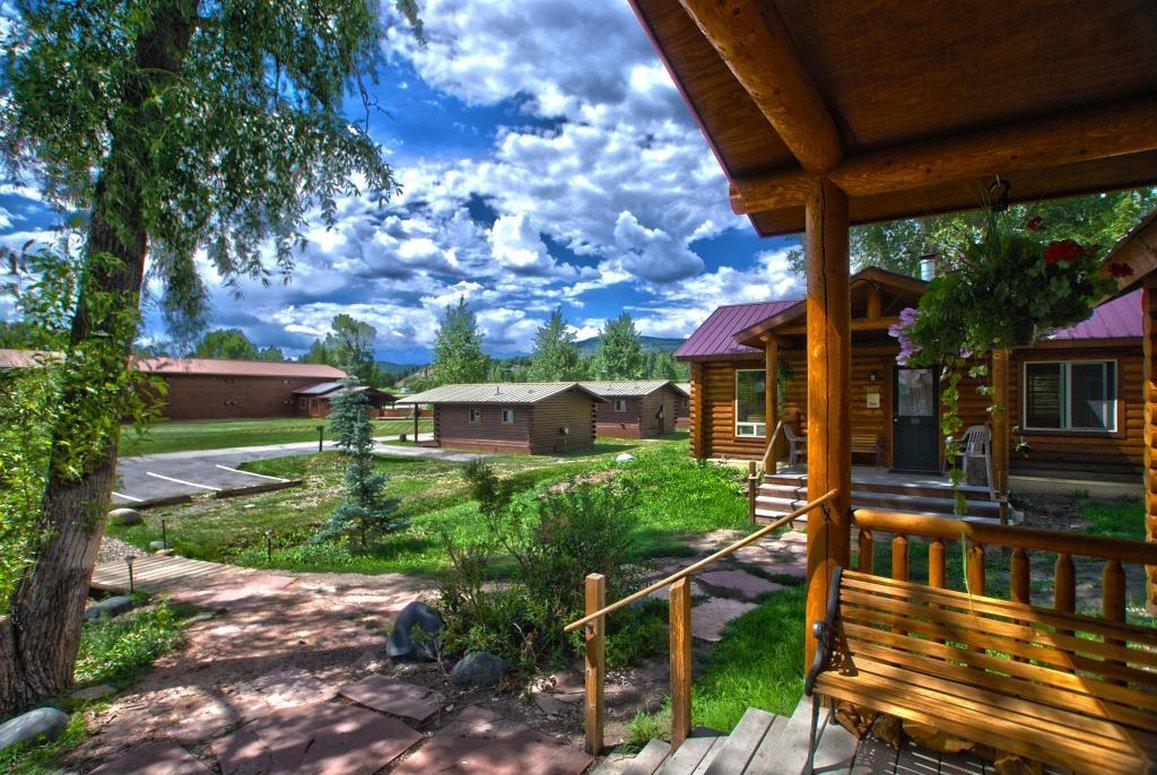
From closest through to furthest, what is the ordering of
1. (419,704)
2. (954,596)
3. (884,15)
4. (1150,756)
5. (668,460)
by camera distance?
(1150,756) → (884,15) → (954,596) → (419,704) → (668,460)

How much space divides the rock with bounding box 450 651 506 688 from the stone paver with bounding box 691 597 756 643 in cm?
151

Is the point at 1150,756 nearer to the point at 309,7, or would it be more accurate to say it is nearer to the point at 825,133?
the point at 825,133

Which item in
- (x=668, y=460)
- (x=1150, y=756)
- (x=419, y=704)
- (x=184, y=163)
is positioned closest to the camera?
(x=1150, y=756)

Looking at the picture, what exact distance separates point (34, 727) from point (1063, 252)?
604cm

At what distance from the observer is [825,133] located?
238 centimetres

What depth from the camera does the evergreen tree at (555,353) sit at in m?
43.4

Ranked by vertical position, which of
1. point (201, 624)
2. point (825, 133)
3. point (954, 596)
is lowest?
point (201, 624)

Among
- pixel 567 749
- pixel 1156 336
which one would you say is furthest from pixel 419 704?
pixel 1156 336

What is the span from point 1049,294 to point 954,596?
4.22 ft

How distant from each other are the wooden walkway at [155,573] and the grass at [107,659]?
1.00 meters

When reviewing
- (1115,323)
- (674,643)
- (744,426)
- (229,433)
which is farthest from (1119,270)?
(229,433)

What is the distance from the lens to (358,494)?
9742mm

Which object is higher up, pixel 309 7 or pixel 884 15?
pixel 309 7

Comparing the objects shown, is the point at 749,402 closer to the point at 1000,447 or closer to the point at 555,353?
the point at 1000,447
